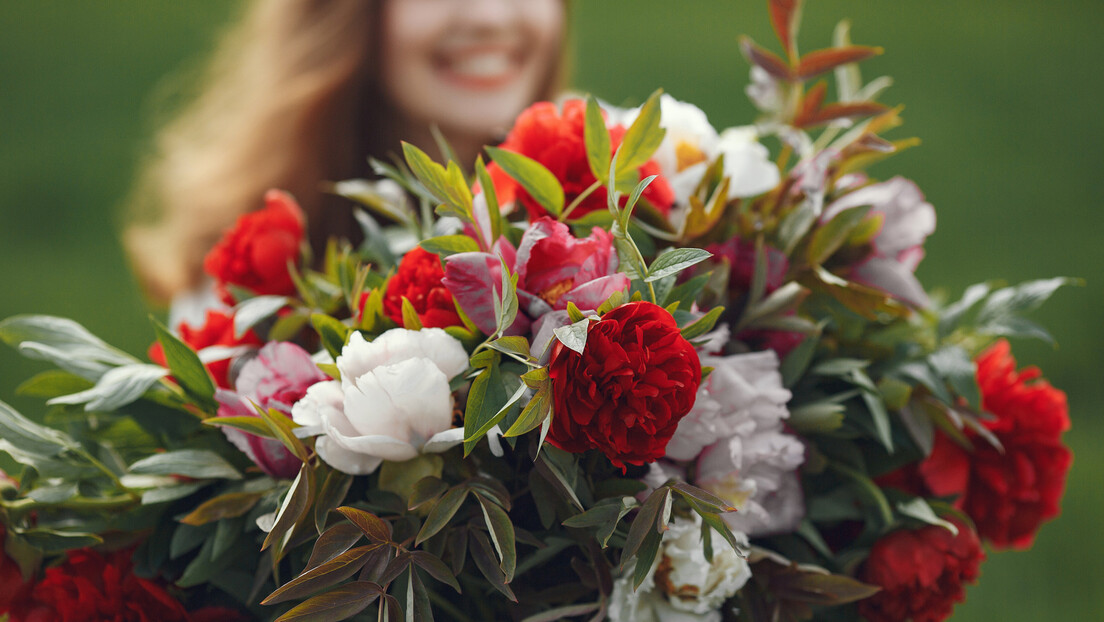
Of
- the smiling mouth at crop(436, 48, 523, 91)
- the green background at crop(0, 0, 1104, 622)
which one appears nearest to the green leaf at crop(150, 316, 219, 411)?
the smiling mouth at crop(436, 48, 523, 91)

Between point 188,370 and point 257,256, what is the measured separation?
0.28ft

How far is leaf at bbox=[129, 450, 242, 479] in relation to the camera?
304mm

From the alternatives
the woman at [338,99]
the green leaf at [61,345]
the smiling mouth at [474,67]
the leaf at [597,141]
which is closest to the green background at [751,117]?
the woman at [338,99]

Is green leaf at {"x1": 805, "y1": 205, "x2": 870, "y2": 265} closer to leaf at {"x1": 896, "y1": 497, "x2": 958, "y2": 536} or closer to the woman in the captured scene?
leaf at {"x1": 896, "y1": 497, "x2": 958, "y2": 536}

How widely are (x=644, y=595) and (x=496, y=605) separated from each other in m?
0.05

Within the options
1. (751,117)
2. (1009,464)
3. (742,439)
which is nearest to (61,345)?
(742,439)

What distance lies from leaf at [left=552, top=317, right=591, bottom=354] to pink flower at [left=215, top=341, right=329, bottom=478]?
12cm

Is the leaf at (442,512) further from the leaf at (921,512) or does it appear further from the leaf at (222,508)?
the leaf at (921,512)

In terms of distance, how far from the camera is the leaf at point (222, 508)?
0.96ft

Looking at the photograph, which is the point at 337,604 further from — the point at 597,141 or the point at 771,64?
the point at 771,64

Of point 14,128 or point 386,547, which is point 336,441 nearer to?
point 386,547

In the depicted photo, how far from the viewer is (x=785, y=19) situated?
0.37 meters

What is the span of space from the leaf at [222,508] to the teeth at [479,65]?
459 mm

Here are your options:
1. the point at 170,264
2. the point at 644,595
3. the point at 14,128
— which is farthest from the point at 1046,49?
the point at 14,128
